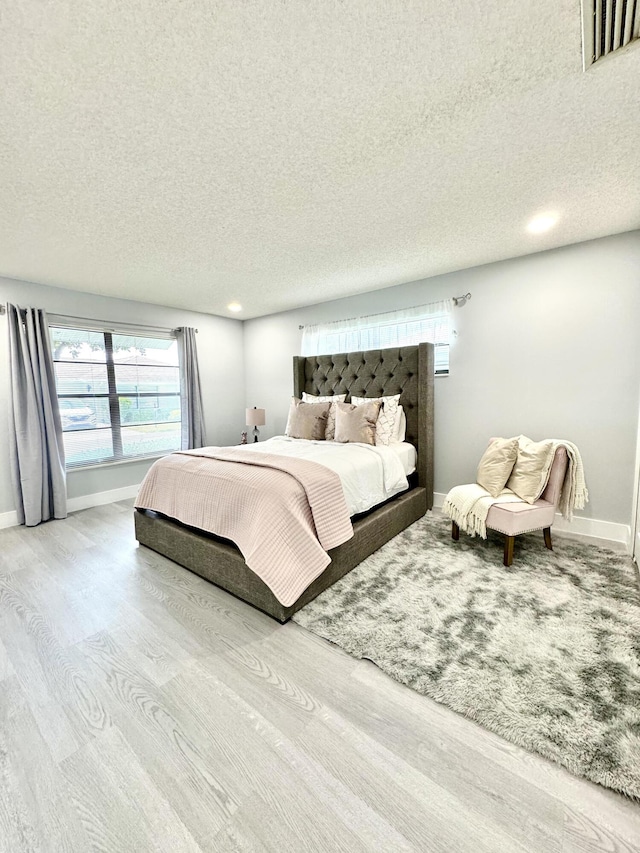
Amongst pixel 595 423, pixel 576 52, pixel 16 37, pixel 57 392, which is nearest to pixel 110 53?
pixel 16 37

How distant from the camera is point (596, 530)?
2881 millimetres

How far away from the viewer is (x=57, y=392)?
144 inches

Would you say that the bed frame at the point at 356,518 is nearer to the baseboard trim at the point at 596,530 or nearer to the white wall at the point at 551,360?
the white wall at the point at 551,360

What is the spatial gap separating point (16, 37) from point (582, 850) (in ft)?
9.78

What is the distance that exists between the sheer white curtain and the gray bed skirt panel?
173cm

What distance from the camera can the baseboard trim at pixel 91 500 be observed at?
3.39 meters

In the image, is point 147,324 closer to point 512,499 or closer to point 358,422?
point 358,422

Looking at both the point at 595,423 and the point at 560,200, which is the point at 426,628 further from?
the point at 560,200

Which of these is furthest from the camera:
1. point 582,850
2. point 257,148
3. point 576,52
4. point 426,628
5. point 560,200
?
point 560,200

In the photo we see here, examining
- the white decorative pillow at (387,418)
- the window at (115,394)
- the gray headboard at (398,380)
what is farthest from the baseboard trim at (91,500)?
the white decorative pillow at (387,418)

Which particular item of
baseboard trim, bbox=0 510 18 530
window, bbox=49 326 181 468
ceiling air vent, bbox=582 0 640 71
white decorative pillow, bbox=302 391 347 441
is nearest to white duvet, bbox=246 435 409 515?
white decorative pillow, bbox=302 391 347 441

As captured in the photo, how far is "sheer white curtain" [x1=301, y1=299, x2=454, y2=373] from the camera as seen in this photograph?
3.56 meters

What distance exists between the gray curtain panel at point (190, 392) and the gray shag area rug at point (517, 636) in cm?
316

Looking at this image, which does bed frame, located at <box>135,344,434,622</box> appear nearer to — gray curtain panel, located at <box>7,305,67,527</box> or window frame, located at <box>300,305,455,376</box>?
window frame, located at <box>300,305,455,376</box>
